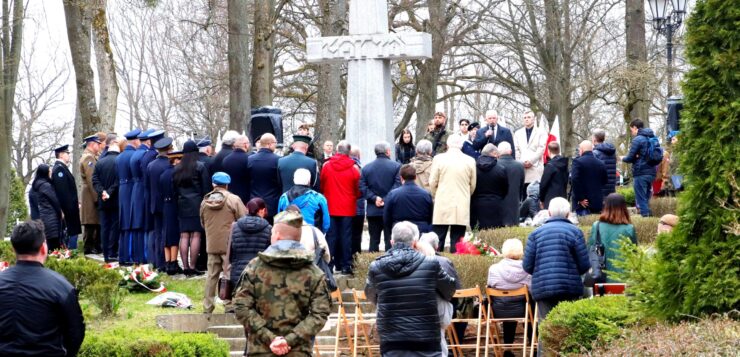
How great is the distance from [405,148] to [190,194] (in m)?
4.48

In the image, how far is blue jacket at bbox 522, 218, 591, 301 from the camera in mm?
12578

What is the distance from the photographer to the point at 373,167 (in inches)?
679

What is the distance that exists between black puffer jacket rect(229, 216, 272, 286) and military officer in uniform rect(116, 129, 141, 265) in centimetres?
572

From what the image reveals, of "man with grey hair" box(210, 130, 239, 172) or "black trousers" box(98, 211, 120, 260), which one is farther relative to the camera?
"black trousers" box(98, 211, 120, 260)

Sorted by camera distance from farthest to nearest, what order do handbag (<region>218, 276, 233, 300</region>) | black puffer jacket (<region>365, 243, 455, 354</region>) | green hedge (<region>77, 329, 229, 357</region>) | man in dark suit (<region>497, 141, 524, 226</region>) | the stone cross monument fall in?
the stone cross monument → man in dark suit (<region>497, 141, 524, 226</region>) → handbag (<region>218, 276, 233, 300</region>) → green hedge (<region>77, 329, 229, 357</region>) → black puffer jacket (<region>365, 243, 455, 354</region>)

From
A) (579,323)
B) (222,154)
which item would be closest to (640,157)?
(222,154)

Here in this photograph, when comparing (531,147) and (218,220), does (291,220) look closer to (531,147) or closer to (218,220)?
(218,220)

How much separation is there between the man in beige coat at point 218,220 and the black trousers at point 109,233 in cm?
386

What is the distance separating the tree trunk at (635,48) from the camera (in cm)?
3050

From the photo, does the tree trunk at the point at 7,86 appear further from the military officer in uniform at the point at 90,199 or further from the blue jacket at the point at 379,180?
the blue jacket at the point at 379,180

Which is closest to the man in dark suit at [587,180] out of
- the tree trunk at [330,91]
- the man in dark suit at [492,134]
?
the man in dark suit at [492,134]

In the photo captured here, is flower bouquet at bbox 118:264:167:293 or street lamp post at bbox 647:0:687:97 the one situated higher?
street lamp post at bbox 647:0:687:97

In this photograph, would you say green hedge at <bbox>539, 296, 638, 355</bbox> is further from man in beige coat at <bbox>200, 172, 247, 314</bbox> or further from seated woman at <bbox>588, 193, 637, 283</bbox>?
man in beige coat at <bbox>200, 172, 247, 314</bbox>

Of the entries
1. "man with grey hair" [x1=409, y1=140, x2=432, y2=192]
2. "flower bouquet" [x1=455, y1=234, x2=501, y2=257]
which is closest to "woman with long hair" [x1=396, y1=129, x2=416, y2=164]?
"man with grey hair" [x1=409, y1=140, x2=432, y2=192]
